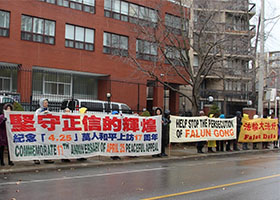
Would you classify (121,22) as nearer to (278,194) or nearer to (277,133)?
(277,133)

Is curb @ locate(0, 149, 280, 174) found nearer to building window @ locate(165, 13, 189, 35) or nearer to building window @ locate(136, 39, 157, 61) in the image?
building window @ locate(165, 13, 189, 35)

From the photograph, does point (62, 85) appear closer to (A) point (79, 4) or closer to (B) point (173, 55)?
(A) point (79, 4)

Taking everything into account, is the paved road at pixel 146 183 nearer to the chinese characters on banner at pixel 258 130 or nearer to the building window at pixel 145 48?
the chinese characters on banner at pixel 258 130

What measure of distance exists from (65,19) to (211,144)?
58.9 ft

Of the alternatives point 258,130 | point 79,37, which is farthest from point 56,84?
point 258,130

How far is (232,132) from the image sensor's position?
17250mm

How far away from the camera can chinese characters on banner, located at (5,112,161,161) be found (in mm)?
10453

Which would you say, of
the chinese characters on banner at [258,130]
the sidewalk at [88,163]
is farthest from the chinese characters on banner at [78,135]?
the chinese characters on banner at [258,130]

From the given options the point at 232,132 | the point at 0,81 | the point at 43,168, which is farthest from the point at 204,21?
the point at 0,81

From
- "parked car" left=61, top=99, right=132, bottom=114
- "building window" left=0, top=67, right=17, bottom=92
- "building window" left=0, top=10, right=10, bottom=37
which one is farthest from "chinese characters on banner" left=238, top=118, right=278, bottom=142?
"building window" left=0, top=10, right=10, bottom=37

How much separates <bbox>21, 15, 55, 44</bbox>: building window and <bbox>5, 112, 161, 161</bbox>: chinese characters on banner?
16785mm

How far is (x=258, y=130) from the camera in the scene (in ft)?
62.5

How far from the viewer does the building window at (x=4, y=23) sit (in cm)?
2530

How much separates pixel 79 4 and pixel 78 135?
2030 cm
